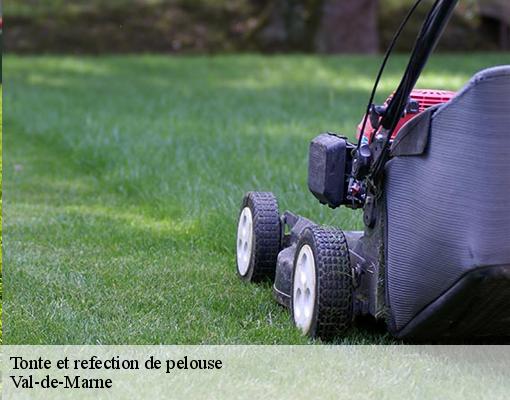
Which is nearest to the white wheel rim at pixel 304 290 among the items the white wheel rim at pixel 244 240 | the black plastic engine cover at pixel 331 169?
the black plastic engine cover at pixel 331 169

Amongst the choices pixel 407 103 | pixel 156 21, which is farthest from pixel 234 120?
pixel 156 21

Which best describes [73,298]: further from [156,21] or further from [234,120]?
[156,21]

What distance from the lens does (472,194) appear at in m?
3.18

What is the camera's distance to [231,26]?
19.7 metres

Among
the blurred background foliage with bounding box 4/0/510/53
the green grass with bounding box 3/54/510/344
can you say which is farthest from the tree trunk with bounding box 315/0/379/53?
the green grass with bounding box 3/54/510/344

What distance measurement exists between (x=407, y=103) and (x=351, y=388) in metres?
1.03

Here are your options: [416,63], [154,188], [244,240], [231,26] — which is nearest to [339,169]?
[416,63]

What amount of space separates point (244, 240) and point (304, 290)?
92 cm

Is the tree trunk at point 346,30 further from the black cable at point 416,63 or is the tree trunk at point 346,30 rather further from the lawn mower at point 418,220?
the black cable at point 416,63

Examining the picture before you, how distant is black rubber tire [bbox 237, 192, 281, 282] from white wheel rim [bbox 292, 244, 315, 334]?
21.6 inches

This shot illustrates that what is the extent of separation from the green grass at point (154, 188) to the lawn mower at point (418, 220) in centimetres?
20

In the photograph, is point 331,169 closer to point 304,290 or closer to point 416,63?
point 304,290

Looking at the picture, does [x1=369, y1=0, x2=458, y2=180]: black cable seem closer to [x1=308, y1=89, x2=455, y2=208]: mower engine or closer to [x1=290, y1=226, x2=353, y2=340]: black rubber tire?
[x1=308, y1=89, x2=455, y2=208]: mower engine

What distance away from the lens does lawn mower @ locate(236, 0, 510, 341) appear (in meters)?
3.16
